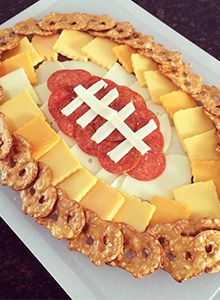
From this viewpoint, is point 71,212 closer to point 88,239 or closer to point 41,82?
point 88,239

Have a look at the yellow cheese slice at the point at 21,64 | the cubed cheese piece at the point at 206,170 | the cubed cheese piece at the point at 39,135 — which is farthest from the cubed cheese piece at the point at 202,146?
the yellow cheese slice at the point at 21,64

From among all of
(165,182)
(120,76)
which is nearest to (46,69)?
(120,76)

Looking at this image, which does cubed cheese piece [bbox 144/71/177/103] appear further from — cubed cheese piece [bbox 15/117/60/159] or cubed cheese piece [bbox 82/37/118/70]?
cubed cheese piece [bbox 15/117/60/159]

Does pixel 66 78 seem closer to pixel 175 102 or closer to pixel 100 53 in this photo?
pixel 100 53

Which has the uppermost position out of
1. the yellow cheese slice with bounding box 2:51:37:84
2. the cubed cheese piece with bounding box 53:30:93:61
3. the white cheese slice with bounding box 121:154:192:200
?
the cubed cheese piece with bounding box 53:30:93:61

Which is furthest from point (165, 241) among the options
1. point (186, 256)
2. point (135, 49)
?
point (135, 49)

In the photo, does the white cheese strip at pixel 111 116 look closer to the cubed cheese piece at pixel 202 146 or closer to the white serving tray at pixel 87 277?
the cubed cheese piece at pixel 202 146

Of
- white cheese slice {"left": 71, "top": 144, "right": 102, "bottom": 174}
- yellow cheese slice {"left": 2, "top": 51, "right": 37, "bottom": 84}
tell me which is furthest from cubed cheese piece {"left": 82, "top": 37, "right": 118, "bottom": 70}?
white cheese slice {"left": 71, "top": 144, "right": 102, "bottom": 174}
